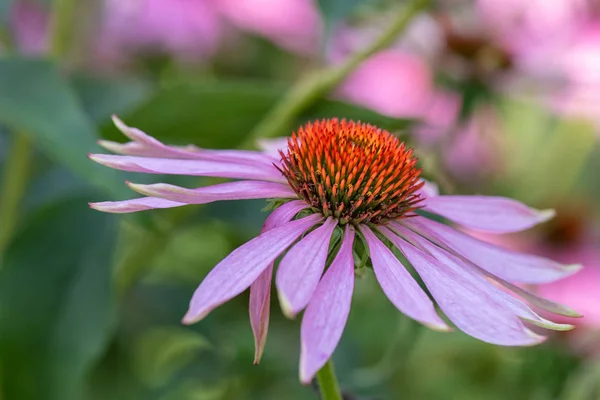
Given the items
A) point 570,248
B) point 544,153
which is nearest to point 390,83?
point 544,153

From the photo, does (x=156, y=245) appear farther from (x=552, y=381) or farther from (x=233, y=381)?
(x=552, y=381)

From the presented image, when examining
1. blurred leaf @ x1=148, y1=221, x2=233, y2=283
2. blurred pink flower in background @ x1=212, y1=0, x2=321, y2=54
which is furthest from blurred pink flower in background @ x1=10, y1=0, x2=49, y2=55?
blurred leaf @ x1=148, y1=221, x2=233, y2=283

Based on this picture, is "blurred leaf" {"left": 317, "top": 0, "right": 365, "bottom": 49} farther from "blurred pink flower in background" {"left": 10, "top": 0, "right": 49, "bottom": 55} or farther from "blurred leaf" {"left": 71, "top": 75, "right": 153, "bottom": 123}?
"blurred pink flower in background" {"left": 10, "top": 0, "right": 49, "bottom": 55}

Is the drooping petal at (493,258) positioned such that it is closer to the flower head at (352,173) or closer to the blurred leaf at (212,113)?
the flower head at (352,173)

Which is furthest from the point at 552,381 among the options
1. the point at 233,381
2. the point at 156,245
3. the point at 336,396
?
the point at 336,396

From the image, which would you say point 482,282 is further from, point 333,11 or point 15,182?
point 15,182

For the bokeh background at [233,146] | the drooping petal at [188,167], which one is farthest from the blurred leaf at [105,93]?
the drooping petal at [188,167]

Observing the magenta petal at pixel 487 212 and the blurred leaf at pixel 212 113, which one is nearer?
the magenta petal at pixel 487 212
